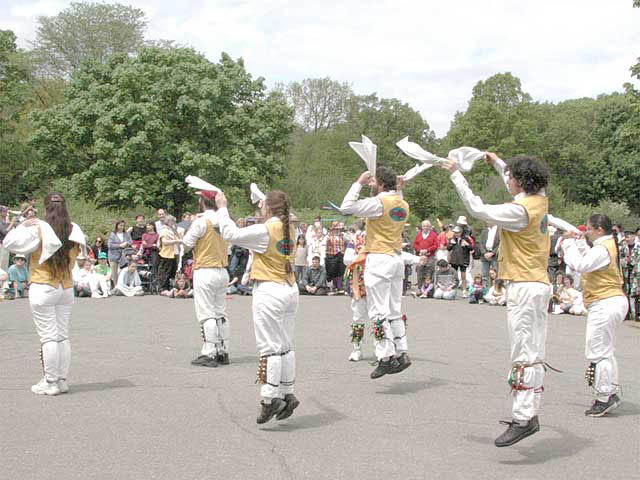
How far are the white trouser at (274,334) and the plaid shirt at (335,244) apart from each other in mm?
14373

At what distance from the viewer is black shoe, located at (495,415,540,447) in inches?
249

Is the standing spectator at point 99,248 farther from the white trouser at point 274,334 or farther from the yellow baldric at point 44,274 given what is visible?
the white trouser at point 274,334

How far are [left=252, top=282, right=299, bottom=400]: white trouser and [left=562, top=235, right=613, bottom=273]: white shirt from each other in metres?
2.60

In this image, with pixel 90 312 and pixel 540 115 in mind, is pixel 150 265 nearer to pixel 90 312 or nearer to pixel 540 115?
pixel 90 312

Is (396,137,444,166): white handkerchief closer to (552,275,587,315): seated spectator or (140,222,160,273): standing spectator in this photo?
(552,275,587,315): seated spectator

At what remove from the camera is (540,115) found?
61.5 m

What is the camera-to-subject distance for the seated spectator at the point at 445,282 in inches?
792

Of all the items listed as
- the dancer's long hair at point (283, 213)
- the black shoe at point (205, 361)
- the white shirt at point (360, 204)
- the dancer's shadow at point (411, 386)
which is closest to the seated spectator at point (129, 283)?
the black shoe at point (205, 361)

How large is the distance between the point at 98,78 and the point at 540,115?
34.2 m

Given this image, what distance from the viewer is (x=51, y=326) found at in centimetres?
828

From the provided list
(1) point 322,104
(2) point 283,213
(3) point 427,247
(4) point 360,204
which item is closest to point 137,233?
(3) point 427,247

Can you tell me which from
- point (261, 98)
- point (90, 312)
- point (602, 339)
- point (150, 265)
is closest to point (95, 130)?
point (261, 98)

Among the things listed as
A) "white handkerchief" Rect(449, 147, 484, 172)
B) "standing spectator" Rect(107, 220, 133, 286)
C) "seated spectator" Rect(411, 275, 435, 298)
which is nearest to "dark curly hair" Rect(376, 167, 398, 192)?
"white handkerchief" Rect(449, 147, 484, 172)

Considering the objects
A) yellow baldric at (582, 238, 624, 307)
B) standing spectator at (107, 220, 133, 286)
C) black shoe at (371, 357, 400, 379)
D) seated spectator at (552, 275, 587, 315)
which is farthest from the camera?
standing spectator at (107, 220, 133, 286)
